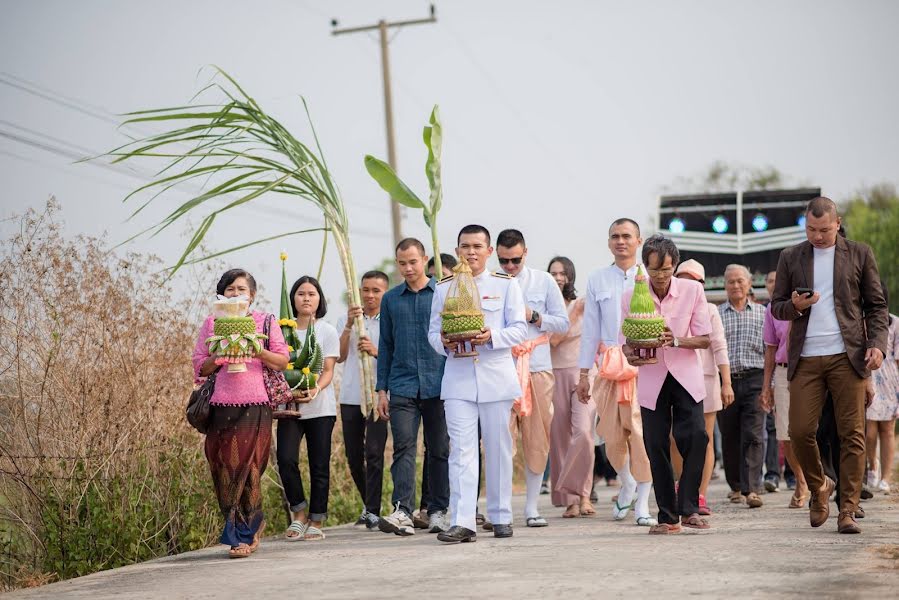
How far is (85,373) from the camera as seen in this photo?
10516 millimetres

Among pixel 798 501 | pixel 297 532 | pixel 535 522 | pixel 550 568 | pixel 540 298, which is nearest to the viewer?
pixel 550 568

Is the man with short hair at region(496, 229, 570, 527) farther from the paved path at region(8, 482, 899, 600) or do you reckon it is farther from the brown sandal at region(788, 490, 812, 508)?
the brown sandal at region(788, 490, 812, 508)

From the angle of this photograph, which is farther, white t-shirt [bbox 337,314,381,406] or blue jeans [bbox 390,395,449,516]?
white t-shirt [bbox 337,314,381,406]

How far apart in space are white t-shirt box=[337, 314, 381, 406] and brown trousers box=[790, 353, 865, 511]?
3728 millimetres

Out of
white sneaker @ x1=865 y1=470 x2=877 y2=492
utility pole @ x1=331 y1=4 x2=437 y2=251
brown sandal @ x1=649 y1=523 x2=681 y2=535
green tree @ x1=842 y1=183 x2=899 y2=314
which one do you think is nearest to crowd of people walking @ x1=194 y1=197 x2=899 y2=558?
brown sandal @ x1=649 y1=523 x2=681 y2=535

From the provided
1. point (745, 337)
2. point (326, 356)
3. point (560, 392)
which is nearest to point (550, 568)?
point (326, 356)

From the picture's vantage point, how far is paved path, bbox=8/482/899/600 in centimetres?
670

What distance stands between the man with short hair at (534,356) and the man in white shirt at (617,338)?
0.31 m

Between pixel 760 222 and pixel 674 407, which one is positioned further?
pixel 760 222

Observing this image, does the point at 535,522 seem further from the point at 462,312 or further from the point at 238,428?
the point at 238,428

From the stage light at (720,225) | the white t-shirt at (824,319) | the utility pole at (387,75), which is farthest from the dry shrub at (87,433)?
the utility pole at (387,75)

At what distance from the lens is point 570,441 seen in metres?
11.9

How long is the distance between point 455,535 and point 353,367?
258 centimetres

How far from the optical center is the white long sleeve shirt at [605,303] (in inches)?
430
